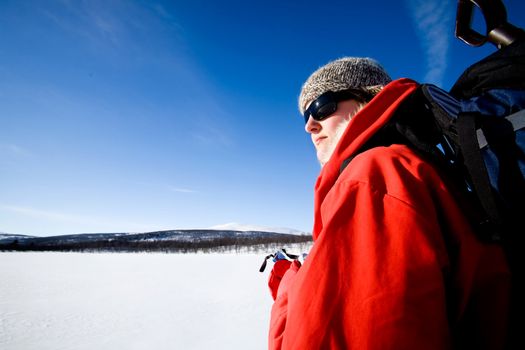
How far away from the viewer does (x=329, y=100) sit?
4.20 ft

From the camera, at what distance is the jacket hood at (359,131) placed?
0.73m

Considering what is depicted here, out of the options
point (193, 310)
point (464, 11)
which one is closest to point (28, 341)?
point (193, 310)

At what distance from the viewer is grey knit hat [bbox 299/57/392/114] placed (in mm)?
1350

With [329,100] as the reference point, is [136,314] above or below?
below

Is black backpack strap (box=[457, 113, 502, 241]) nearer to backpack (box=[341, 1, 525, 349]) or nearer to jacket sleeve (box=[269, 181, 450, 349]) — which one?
backpack (box=[341, 1, 525, 349])

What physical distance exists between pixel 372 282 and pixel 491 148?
0.44 metres

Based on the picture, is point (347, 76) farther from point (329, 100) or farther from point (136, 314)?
point (136, 314)

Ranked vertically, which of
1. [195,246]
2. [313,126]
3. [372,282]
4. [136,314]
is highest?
[313,126]

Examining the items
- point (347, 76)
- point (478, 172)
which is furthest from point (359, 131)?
point (347, 76)

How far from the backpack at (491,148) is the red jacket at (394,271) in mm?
43

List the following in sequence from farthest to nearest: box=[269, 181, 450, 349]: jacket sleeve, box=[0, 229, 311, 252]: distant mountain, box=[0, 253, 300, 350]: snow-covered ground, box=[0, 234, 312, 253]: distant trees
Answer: box=[0, 229, 311, 252]: distant mountain, box=[0, 234, 312, 253]: distant trees, box=[0, 253, 300, 350]: snow-covered ground, box=[269, 181, 450, 349]: jacket sleeve

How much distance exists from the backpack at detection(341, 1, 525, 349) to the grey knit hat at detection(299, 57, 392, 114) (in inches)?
24.8

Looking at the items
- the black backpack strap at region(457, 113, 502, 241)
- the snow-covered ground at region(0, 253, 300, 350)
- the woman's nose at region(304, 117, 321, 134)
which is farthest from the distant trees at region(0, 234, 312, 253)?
the black backpack strap at region(457, 113, 502, 241)

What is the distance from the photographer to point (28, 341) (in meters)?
5.59
